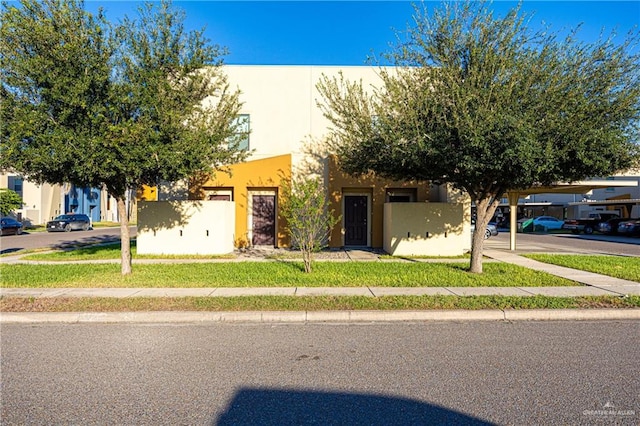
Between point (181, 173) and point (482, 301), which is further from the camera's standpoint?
point (181, 173)

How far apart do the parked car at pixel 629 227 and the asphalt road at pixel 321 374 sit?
87.0 feet

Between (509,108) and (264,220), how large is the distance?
35.0 ft

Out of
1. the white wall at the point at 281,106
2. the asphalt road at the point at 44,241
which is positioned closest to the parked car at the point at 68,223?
the asphalt road at the point at 44,241

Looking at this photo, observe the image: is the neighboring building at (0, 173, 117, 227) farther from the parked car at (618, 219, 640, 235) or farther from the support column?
the parked car at (618, 219, 640, 235)

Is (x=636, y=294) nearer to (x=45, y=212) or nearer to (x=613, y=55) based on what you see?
(x=613, y=55)

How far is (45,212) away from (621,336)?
51.3 m

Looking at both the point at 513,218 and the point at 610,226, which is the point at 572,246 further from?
the point at 610,226

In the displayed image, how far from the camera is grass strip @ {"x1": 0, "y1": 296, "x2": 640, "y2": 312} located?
6645mm

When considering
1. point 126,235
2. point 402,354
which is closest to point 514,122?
point 402,354

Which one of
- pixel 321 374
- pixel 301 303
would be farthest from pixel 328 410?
pixel 301 303

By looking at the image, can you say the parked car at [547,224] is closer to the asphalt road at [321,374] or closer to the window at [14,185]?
the asphalt road at [321,374]

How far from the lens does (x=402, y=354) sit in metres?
4.79

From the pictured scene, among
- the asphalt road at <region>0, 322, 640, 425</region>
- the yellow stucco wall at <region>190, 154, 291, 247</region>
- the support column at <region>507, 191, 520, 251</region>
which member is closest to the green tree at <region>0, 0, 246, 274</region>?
the asphalt road at <region>0, 322, 640, 425</region>

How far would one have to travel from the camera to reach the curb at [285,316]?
630 centimetres
